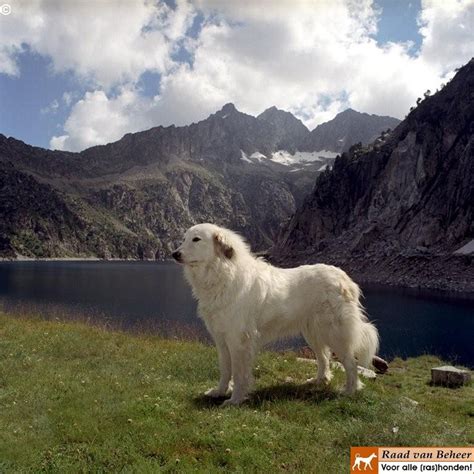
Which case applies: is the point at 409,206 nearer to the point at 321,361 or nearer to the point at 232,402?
the point at 321,361

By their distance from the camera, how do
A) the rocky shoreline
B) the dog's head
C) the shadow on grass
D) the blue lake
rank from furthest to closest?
the rocky shoreline, the blue lake, the dog's head, the shadow on grass

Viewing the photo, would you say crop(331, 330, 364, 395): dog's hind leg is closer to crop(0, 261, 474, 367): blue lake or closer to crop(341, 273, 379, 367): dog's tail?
crop(341, 273, 379, 367): dog's tail

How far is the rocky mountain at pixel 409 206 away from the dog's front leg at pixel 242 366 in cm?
9917

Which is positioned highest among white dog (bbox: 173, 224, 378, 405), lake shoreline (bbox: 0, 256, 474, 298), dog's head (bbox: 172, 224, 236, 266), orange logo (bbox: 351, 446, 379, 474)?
dog's head (bbox: 172, 224, 236, 266)

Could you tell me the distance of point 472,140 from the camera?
135m

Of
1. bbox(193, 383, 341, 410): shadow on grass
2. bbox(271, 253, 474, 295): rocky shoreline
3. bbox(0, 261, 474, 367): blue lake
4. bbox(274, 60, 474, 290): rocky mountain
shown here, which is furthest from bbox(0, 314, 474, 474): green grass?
bbox(274, 60, 474, 290): rocky mountain

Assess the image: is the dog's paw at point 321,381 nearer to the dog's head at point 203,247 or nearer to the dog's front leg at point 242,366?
the dog's front leg at point 242,366

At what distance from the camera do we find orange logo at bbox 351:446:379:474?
18.3 feet

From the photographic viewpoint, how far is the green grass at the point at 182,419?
18.9 feet

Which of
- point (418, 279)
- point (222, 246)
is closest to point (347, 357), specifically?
point (222, 246)

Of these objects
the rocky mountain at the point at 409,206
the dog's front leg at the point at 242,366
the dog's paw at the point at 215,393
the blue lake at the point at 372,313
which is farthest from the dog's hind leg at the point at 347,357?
the rocky mountain at the point at 409,206

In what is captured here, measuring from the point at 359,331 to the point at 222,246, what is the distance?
3466 mm

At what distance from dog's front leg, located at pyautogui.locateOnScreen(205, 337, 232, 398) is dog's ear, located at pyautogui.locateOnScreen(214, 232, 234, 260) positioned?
1706 millimetres

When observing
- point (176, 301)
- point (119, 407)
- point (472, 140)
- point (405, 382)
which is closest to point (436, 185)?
point (472, 140)
